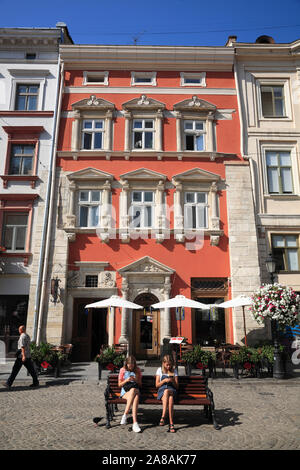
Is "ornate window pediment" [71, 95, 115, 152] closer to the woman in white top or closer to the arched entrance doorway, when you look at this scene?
the arched entrance doorway

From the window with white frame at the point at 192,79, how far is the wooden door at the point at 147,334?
512 inches

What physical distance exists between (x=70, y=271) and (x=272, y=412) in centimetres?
1150

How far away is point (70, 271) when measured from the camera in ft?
55.1

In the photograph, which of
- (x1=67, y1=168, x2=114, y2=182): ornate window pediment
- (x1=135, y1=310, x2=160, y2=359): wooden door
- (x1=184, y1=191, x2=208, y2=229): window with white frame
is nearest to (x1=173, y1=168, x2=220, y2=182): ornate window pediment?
(x1=184, y1=191, x2=208, y2=229): window with white frame

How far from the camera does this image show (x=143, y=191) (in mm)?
17922

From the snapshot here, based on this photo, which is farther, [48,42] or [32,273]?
[48,42]

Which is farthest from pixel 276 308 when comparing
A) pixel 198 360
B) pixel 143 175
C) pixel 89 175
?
pixel 89 175

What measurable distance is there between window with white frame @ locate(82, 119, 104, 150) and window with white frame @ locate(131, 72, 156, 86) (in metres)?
3.22

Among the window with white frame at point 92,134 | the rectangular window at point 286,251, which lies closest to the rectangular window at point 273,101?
the rectangular window at point 286,251

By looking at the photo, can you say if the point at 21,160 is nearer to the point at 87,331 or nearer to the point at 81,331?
the point at 81,331

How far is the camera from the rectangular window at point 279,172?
1820 cm

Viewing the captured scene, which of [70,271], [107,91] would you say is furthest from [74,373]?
[107,91]
